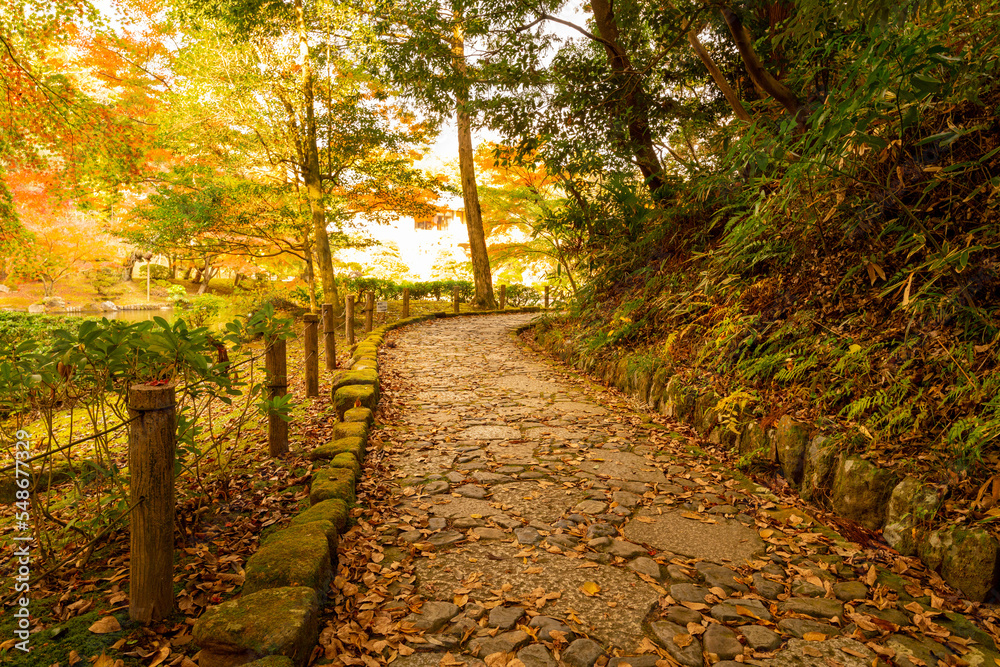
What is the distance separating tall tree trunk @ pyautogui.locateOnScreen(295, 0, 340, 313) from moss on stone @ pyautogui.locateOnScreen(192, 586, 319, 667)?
10.8 metres

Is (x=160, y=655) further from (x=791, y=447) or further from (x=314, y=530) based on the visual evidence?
(x=791, y=447)

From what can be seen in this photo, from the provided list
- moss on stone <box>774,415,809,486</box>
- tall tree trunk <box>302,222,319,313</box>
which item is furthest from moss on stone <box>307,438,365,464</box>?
tall tree trunk <box>302,222,319,313</box>

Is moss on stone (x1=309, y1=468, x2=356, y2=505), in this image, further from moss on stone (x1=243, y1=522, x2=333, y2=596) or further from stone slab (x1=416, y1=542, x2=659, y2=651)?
stone slab (x1=416, y1=542, x2=659, y2=651)

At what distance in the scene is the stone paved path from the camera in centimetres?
230

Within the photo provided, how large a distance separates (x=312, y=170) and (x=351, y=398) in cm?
950

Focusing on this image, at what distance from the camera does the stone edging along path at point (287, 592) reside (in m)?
2.00

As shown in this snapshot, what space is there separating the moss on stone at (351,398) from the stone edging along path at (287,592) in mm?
1493

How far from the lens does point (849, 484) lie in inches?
128

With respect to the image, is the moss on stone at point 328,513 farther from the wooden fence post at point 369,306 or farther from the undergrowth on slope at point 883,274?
the wooden fence post at point 369,306

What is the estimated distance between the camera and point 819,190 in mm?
4758

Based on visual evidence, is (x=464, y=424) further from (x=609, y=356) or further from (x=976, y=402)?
(x=976, y=402)

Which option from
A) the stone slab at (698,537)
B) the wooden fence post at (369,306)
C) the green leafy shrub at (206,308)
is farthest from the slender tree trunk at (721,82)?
the green leafy shrub at (206,308)

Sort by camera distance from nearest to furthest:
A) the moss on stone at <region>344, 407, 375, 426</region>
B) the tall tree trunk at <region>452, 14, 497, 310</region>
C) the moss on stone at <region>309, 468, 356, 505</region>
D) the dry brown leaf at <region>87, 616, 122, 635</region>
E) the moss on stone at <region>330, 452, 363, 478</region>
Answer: the dry brown leaf at <region>87, 616, 122, 635</region>, the moss on stone at <region>309, 468, 356, 505</region>, the moss on stone at <region>330, 452, 363, 478</region>, the moss on stone at <region>344, 407, 375, 426</region>, the tall tree trunk at <region>452, 14, 497, 310</region>

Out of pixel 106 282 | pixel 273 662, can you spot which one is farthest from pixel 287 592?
pixel 106 282
